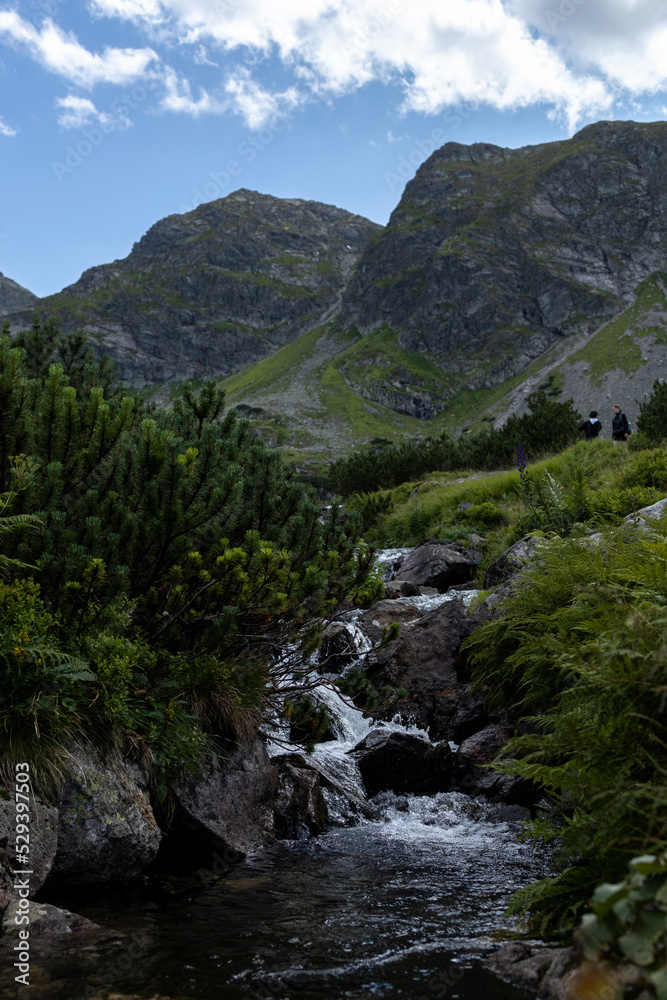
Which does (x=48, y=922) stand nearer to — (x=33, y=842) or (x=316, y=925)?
(x=33, y=842)

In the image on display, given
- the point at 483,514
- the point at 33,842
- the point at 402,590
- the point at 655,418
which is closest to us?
the point at 33,842

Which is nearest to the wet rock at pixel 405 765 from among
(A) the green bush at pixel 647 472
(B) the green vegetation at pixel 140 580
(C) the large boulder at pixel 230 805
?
(C) the large boulder at pixel 230 805

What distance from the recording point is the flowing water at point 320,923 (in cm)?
318

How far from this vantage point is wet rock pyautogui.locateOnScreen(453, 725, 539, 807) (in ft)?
21.4

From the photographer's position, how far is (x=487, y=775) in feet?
22.6

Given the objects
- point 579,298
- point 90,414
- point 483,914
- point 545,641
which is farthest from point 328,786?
point 579,298

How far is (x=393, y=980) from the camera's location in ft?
10.6

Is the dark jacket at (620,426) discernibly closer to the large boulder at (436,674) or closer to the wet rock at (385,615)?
the wet rock at (385,615)

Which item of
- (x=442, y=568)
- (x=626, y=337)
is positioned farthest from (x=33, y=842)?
(x=626, y=337)

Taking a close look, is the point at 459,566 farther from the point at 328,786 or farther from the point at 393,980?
the point at 393,980

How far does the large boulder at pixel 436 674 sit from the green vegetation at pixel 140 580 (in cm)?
289

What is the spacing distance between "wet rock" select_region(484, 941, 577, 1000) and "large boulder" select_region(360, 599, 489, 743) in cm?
486

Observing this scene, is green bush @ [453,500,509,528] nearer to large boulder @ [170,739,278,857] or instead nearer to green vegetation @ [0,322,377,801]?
green vegetation @ [0,322,377,801]

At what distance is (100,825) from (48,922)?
2.32 feet
